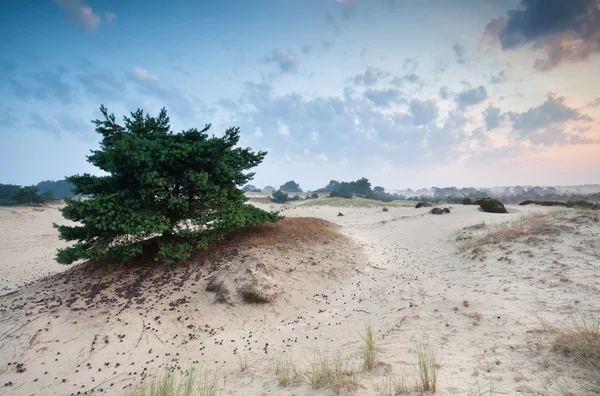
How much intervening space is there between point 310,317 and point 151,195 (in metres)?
5.92

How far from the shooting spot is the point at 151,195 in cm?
827

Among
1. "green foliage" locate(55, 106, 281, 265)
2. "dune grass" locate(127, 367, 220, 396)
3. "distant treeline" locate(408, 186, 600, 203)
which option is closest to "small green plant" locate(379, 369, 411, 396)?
"dune grass" locate(127, 367, 220, 396)

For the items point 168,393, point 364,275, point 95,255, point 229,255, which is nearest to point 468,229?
point 364,275

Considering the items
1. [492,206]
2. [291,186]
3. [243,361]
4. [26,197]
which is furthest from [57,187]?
[492,206]

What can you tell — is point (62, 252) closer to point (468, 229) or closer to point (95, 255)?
point (95, 255)

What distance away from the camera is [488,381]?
339 centimetres

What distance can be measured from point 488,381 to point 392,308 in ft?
10.9

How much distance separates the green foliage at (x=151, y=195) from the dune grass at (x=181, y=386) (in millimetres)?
4123

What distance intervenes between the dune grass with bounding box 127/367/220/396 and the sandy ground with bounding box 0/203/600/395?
210 mm

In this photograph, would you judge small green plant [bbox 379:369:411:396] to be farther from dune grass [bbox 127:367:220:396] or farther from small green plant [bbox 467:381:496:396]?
dune grass [bbox 127:367:220:396]

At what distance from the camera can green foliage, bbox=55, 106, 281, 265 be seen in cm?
745

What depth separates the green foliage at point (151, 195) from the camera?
24.4 feet

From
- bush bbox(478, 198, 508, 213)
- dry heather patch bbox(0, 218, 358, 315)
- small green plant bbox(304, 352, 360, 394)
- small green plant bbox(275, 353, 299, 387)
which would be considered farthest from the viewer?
bush bbox(478, 198, 508, 213)

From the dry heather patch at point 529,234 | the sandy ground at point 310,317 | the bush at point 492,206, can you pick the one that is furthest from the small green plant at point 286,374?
the bush at point 492,206
